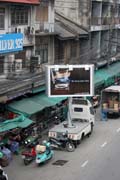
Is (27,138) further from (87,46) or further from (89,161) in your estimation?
(87,46)

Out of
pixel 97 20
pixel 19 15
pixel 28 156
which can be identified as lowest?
pixel 28 156

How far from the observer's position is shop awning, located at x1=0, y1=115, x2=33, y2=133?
91.5 ft

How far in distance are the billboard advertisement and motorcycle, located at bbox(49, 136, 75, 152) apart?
308 centimetres

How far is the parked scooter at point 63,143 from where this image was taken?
30.3 metres

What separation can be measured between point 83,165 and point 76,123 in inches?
262

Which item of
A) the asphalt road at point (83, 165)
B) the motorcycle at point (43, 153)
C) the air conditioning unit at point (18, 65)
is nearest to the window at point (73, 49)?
the air conditioning unit at point (18, 65)

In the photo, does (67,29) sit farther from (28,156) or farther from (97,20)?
(28,156)

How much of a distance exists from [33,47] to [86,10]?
15349 mm

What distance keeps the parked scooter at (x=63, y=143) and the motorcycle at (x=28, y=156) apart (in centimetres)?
281

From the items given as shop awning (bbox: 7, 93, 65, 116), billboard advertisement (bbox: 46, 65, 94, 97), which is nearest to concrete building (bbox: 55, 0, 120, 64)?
shop awning (bbox: 7, 93, 65, 116)

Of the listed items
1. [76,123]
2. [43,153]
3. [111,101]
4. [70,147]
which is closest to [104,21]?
[111,101]

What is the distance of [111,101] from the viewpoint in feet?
140

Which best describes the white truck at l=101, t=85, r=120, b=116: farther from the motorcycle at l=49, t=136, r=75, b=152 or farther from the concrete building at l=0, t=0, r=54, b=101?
the motorcycle at l=49, t=136, r=75, b=152

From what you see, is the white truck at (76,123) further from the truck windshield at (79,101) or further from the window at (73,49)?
the window at (73,49)
